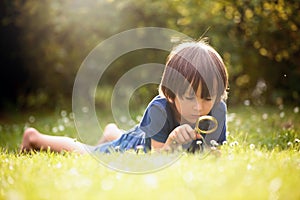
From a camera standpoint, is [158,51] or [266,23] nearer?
[266,23]

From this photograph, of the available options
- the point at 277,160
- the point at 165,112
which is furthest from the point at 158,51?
the point at 277,160

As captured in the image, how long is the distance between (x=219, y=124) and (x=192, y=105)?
1.42 feet

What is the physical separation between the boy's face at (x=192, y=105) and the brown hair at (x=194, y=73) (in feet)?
0.10

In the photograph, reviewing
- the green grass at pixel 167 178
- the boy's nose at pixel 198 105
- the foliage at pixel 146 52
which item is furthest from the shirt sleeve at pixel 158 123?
the foliage at pixel 146 52

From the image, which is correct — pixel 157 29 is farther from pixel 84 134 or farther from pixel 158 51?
pixel 84 134

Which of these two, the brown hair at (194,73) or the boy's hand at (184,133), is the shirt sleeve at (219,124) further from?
the boy's hand at (184,133)

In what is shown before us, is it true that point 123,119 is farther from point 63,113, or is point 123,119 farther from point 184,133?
point 184,133

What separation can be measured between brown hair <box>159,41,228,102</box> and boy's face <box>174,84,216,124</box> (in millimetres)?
29

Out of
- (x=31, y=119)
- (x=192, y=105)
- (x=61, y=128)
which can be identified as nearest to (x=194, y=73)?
(x=192, y=105)

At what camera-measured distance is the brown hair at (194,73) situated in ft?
11.1

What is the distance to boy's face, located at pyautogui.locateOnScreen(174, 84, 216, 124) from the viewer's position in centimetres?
337

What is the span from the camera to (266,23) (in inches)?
233

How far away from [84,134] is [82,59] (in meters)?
2.67

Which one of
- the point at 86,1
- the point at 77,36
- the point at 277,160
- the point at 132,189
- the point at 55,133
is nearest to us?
the point at 132,189
